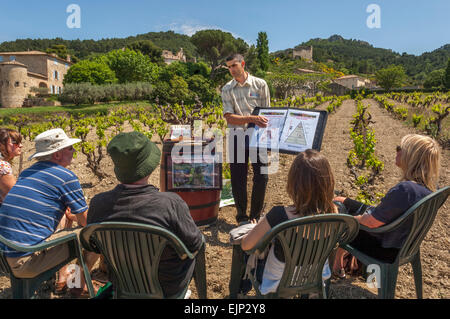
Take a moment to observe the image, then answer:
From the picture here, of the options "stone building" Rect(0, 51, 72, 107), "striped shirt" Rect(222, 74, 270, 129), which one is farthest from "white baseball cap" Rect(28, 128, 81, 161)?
"stone building" Rect(0, 51, 72, 107)

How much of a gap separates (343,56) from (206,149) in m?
165

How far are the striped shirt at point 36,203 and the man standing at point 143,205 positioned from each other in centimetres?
38

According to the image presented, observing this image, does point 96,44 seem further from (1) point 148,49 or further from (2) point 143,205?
(2) point 143,205

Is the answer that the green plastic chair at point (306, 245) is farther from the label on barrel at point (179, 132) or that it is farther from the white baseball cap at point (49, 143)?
the label on barrel at point (179, 132)

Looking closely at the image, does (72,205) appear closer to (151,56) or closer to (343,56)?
(151,56)

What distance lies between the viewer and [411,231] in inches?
74.9

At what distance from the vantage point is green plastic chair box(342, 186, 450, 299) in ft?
5.92

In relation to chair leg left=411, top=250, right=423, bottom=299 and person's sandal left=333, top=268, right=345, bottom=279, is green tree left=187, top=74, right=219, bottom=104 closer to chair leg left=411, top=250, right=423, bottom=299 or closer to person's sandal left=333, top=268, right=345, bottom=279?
person's sandal left=333, top=268, right=345, bottom=279

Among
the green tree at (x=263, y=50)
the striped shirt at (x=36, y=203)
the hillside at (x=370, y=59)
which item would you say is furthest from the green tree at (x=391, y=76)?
the striped shirt at (x=36, y=203)

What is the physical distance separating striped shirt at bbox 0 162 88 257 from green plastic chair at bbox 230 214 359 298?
1263mm

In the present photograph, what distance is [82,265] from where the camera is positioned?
2.13m

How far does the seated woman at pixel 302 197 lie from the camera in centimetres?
165

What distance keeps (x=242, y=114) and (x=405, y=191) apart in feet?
7.04

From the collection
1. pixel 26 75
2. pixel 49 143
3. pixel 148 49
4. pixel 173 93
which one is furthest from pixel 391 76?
pixel 49 143
